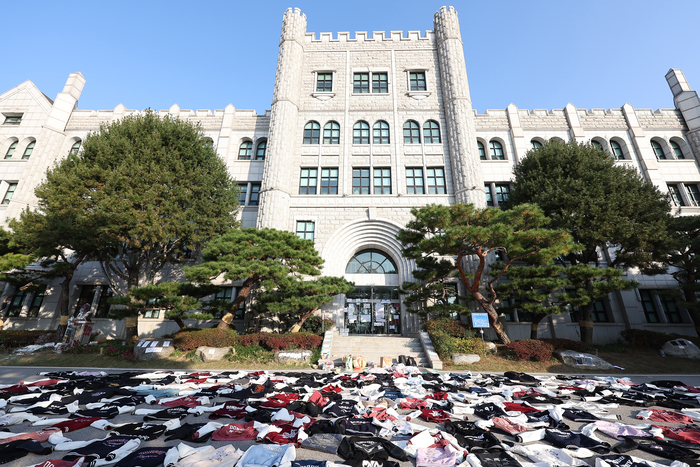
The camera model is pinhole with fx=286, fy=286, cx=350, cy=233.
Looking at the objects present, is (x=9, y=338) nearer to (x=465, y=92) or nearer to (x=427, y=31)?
(x=465, y=92)

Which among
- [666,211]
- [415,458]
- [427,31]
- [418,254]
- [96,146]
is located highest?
[427,31]

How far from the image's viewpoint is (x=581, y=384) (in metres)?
9.06

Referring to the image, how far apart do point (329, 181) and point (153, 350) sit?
14.3 meters

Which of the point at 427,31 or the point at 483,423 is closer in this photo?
the point at 483,423

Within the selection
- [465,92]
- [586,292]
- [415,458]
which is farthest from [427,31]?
[415,458]

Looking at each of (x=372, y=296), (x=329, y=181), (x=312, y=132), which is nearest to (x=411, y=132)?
(x=329, y=181)

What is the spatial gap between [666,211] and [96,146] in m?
31.9

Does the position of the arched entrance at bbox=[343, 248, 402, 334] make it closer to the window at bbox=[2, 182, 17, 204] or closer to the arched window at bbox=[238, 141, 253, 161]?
the arched window at bbox=[238, 141, 253, 161]

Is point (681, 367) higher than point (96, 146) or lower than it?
lower

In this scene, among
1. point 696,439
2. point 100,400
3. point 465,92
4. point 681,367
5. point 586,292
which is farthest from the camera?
point 465,92

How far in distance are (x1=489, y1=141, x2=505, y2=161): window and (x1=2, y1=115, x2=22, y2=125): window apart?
39.1m

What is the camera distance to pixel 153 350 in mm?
13383

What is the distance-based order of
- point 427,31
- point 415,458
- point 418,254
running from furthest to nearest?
1. point 427,31
2. point 418,254
3. point 415,458

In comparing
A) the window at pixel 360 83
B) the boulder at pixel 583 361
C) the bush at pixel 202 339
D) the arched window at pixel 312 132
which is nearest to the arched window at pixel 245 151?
the arched window at pixel 312 132
